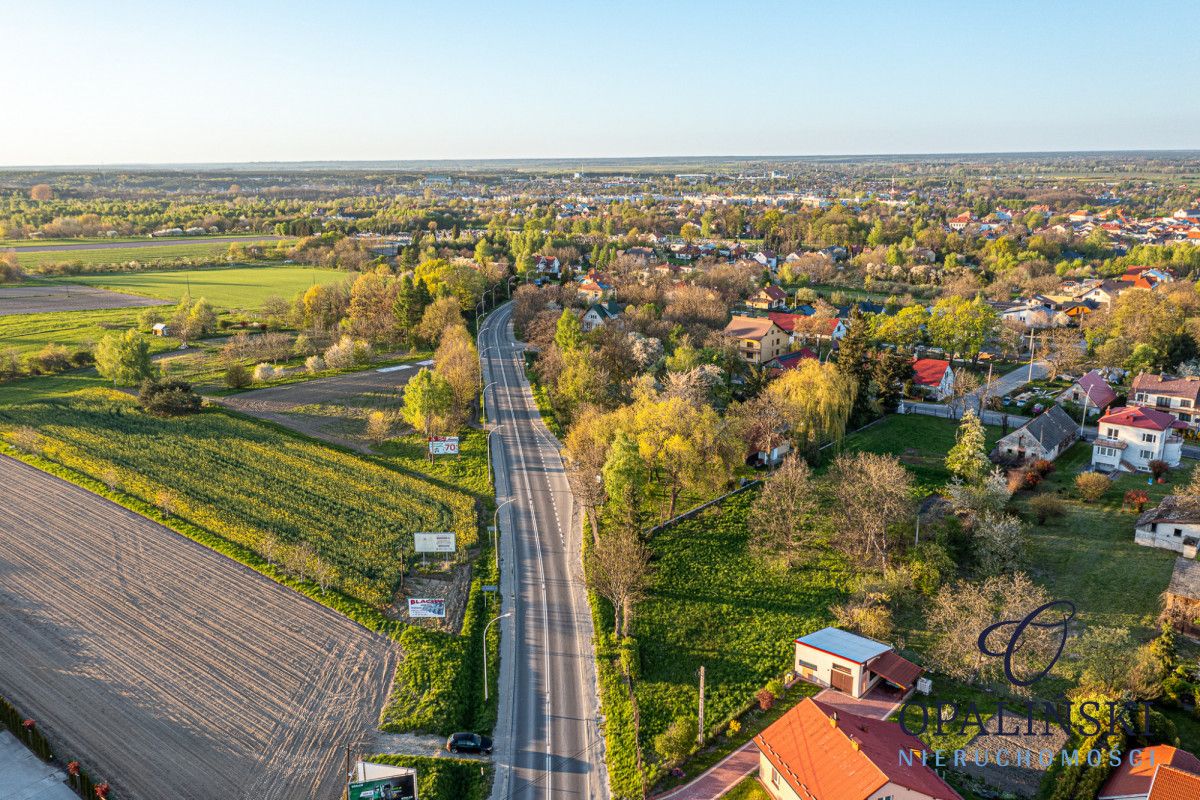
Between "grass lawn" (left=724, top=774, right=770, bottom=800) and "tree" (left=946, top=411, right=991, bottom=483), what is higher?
"tree" (left=946, top=411, right=991, bottom=483)

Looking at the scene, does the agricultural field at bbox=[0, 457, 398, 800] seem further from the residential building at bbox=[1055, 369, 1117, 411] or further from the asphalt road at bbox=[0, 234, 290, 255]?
the asphalt road at bbox=[0, 234, 290, 255]

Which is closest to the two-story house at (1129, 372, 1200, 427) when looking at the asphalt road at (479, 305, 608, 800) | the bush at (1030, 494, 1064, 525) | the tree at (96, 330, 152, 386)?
the bush at (1030, 494, 1064, 525)

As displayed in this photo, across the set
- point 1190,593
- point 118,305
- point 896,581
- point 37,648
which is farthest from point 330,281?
point 1190,593

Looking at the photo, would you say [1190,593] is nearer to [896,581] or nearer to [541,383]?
[896,581]

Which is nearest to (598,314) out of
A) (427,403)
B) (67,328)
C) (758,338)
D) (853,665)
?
(758,338)

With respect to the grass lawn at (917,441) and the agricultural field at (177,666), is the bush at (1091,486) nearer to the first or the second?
the grass lawn at (917,441)

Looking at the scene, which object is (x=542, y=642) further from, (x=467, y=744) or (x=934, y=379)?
(x=934, y=379)

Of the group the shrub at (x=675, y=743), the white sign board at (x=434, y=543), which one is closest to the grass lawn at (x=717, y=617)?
the shrub at (x=675, y=743)
